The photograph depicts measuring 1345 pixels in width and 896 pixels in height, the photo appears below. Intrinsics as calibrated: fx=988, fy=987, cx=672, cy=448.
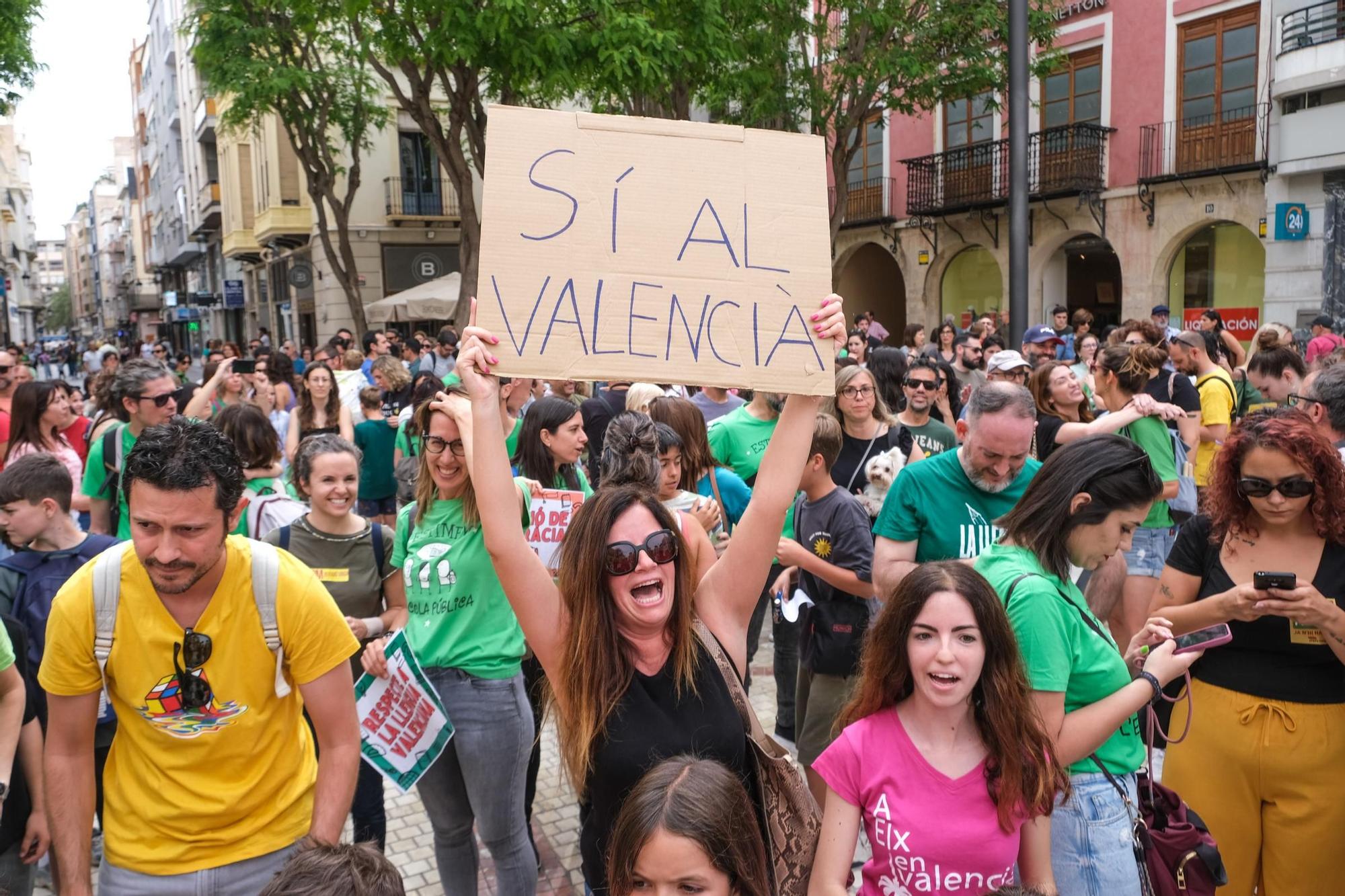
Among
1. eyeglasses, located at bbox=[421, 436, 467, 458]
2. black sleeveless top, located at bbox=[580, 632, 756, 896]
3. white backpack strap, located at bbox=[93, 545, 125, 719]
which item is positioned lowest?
black sleeveless top, located at bbox=[580, 632, 756, 896]

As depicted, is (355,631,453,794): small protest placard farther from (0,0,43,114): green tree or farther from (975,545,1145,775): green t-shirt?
(0,0,43,114): green tree

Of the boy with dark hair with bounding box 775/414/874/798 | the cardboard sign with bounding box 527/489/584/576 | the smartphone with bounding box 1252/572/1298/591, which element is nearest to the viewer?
the smartphone with bounding box 1252/572/1298/591

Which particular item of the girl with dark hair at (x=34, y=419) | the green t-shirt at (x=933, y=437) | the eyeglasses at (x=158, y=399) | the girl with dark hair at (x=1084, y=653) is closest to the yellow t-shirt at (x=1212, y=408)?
the green t-shirt at (x=933, y=437)

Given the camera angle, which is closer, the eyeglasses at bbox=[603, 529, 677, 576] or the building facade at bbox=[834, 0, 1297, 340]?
the eyeglasses at bbox=[603, 529, 677, 576]

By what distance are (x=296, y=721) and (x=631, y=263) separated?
1433 millimetres

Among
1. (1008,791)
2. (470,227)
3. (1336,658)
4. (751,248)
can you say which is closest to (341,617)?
(751,248)

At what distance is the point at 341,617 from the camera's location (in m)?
2.47

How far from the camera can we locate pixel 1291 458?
9.32ft

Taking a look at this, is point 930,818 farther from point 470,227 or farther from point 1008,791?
point 470,227

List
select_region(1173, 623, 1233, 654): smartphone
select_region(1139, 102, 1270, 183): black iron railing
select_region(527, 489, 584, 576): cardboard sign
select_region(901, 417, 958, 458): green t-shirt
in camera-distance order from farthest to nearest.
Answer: select_region(1139, 102, 1270, 183): black iron railing → select_region(901, 417, 958, 458): green t-shirt → select_region(527, 489, 584, 576): cardboard sign → select_region(1173, 623, 1233, 654): smartphone

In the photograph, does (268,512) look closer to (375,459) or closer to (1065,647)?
(1065,647)

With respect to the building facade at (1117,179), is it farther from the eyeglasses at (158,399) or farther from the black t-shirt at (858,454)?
the eyeglasses at (158,399)

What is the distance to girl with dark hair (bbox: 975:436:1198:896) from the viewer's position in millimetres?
2377

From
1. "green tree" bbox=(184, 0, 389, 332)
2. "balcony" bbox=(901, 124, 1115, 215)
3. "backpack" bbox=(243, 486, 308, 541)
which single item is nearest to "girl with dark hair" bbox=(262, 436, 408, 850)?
"backpack" bbox=(243, 486, 308, 541)
